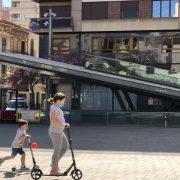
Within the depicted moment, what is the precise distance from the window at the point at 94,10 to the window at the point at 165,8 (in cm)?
462

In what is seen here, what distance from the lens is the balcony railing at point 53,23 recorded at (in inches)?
2120

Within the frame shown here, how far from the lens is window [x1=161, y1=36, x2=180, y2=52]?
5150 centimetres

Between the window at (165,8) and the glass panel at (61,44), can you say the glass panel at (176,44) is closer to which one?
the window at (165,8)

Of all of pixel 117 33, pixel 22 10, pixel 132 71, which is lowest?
pixel 132 71

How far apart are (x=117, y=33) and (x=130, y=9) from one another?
2.58 meters

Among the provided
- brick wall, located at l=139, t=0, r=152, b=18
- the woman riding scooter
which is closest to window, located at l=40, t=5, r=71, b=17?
brick wall, located at l=139, t=0, r=152, b=18

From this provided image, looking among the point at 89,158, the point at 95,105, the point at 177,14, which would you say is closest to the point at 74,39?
the point at 95,105

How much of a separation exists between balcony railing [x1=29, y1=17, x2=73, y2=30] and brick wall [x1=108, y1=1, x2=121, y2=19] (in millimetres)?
3834

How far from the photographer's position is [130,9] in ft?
171

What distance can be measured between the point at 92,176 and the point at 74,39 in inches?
1699

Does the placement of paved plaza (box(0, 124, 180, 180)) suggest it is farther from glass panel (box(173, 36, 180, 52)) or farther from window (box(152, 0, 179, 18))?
window (box(152, 0, 179, 18))

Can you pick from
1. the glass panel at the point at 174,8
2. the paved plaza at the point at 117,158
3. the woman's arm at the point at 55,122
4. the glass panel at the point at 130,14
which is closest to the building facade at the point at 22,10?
the glass panel at the point at 130,14

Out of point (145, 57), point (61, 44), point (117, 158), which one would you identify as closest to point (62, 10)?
point (61, 44)

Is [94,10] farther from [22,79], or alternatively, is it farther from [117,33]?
[22,79]
